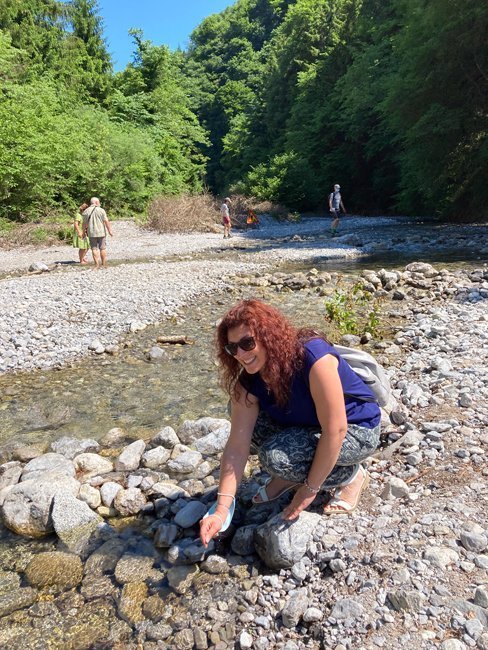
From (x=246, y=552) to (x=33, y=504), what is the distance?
1481mm

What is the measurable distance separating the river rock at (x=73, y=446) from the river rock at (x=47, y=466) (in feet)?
0.72

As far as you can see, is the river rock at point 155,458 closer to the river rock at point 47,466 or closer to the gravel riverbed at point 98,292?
the river rock at point 47,466

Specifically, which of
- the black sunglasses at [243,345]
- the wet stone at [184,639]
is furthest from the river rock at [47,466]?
the black sunglasses at [243,345]

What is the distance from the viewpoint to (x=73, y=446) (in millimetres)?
4215

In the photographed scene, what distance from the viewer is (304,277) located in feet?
35.3

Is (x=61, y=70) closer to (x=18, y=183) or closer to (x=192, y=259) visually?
(x=18, y=183)

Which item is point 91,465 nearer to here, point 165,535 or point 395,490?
point 165,535

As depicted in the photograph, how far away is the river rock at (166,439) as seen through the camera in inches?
161

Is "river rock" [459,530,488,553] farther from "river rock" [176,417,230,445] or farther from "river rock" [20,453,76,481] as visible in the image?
"river rock" [20,453,76,481]

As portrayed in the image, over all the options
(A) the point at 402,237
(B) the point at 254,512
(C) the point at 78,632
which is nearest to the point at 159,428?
(B) the point at 254,512

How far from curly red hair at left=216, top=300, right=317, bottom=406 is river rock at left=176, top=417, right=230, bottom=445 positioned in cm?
183

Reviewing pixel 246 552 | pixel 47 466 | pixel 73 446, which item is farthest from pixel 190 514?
pixel 73 446

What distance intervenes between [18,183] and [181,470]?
710 inches

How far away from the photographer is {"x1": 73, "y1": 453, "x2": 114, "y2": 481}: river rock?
3.75 m
